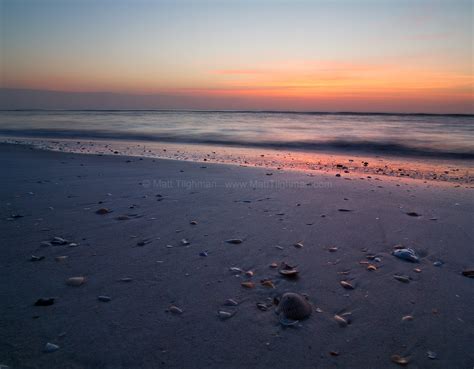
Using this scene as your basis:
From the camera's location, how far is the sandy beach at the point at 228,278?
2039 millimetres

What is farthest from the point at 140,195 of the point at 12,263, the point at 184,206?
the point at 12,263

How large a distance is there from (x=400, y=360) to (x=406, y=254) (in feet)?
4.93

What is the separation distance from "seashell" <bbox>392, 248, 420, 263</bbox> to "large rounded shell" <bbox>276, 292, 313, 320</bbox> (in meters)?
1.34

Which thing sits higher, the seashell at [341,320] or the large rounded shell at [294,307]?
the large rounded shell at [294,307]

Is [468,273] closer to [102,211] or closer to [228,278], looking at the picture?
[228,278]

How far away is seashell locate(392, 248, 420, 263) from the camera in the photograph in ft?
10.7

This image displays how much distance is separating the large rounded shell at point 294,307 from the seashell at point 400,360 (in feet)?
1.87

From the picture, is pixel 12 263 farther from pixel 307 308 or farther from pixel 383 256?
pixel 383 256

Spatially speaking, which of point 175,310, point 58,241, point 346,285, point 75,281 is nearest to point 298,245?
point 346,285

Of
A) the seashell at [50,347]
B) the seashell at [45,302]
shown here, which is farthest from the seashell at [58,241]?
the seashell at [50,347]

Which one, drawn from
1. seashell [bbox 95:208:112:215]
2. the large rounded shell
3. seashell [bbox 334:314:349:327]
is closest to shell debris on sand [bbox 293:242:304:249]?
the large rounded shell

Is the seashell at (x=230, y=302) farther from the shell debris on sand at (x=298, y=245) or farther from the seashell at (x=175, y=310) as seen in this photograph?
the shell debris on sand at (x=298, y=245)

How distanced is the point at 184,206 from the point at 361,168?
5792 mm

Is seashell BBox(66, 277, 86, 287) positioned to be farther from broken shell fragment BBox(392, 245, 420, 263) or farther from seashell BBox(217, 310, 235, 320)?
broken shell fragment BBox(392, 245, 420, 263)
